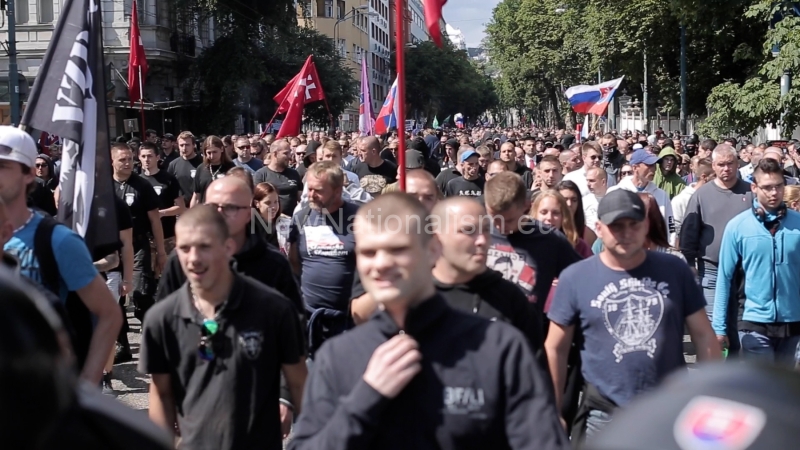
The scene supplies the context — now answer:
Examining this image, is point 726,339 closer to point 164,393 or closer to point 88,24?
point 164,393

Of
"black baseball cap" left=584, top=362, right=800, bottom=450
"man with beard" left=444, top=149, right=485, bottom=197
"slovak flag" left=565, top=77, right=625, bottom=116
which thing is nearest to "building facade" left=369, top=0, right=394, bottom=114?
"slovak flag" left=565, top=77, right=625, bottom=116

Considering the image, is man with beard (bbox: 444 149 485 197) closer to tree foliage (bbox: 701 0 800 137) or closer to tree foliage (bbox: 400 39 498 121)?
tree foliage (bbox: 701 0 800 137)

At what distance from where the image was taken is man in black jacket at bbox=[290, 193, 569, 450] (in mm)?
2629

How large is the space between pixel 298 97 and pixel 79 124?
1220 centimetres

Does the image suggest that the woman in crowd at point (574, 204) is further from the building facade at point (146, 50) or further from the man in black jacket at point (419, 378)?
the building facade at point (146, 50)

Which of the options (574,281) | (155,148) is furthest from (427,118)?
(574,281)

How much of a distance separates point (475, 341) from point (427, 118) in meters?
89.5

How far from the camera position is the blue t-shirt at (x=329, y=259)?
21.9 ft

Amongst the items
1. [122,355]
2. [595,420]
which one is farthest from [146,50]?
[595,420]

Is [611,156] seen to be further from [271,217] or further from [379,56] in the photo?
[379,56]

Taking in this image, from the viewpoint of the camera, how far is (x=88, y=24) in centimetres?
560

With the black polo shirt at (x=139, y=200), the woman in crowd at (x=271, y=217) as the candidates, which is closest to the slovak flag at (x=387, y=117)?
the black polo shirt at (x=139, y=200)

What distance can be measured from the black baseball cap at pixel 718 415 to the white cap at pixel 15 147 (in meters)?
3.22

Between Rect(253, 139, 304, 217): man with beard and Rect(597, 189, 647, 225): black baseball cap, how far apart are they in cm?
559
